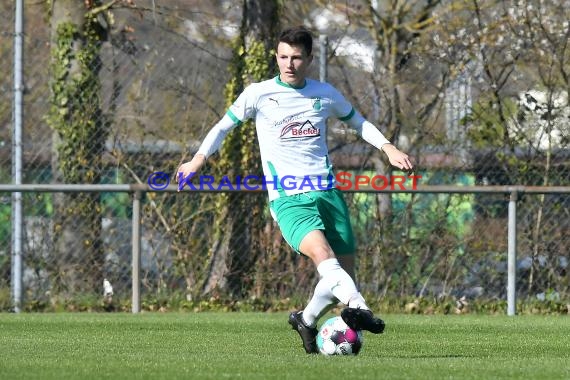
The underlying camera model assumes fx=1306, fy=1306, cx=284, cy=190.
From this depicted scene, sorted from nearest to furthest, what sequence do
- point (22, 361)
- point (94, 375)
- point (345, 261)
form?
1. point (94, 375)
2. point (22, 361)
3. point (345, 261)

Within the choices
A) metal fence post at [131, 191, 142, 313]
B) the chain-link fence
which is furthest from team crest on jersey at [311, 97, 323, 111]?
the chain-link fence

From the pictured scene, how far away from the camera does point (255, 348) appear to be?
25.8ft

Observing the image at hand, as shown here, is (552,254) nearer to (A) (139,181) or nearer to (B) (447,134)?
(B) (447,134)

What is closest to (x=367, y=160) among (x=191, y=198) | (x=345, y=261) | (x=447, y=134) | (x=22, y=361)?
(x=447, y=134)

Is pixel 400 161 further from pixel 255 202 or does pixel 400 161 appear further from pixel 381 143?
pixel 255 202

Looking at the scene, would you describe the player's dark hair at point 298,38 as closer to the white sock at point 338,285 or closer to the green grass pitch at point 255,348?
the white sock at point 338,285

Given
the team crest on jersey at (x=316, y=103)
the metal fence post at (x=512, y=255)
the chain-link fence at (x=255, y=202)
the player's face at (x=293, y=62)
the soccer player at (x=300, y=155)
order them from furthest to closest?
1. the chain-link fence at (x=255, y=202)
2. the metal fence post at (x=512, y=255)
3. the team crest on jersey at (x=316, y=103)
4. the player's face at (x=293, y=62)
5. the soccer player at (x=300, y=155)

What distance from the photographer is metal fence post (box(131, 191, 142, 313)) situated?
12023mm

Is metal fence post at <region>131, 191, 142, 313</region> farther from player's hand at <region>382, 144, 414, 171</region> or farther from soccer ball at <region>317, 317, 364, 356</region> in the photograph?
player's hand at <region>382, 144, 414, 171</region>

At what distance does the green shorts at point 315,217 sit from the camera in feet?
24.2

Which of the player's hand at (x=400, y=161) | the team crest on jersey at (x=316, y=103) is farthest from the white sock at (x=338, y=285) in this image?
the team crest on jersey at (x=316, y=103)

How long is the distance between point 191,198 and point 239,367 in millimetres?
6632

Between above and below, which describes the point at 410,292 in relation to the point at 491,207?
below

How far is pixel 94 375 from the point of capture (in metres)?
6.05
